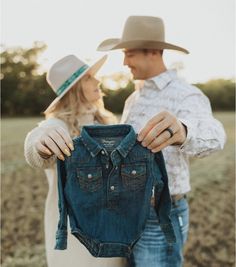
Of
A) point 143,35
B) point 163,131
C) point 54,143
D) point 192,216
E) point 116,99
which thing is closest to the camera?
point 163,131

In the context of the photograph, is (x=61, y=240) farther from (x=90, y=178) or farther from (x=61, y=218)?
(x=90, y=178)

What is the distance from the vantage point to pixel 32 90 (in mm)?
33469

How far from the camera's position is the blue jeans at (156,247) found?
2662mm

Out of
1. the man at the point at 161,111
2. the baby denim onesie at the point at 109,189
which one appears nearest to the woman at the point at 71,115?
the man at the point at 161,111

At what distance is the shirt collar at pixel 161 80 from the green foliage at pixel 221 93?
26.2 metres

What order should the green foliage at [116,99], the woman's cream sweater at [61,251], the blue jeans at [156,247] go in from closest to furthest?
the blue jeans at [156,247], the woman's cream sweater at [61,251], the green foliage at [116,99]

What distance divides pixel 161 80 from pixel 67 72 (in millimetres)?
600

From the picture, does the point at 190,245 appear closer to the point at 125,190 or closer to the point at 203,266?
the point at 203,266

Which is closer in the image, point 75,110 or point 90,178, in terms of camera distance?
point 90,178

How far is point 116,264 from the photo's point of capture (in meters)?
2.82

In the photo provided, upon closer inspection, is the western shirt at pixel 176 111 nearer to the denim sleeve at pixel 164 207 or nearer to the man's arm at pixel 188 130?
the man's arm at pixel 188 130

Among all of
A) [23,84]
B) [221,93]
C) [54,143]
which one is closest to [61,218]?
[54,143]

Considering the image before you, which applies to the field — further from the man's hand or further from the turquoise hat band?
the man's hand

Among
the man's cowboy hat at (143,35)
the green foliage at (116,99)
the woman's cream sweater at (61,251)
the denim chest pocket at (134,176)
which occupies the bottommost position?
the green foliage at (116,99)
